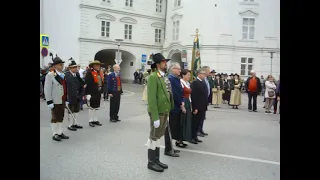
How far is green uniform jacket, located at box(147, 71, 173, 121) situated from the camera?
3746 mm

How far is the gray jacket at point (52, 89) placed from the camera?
505 centimetres

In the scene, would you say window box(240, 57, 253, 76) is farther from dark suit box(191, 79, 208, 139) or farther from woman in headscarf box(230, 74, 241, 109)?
woman in headscarf box(230, 74, 241, 109)

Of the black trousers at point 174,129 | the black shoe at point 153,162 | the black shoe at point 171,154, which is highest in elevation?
the black trousers at point 174,129

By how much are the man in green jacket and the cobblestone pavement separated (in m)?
0.19

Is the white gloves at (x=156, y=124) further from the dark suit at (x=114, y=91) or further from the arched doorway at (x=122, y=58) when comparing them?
the arched doorway at (x=122, y=58)

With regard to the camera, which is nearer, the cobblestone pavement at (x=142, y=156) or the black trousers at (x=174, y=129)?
the cobblestone pavement at (x=142, y=156)

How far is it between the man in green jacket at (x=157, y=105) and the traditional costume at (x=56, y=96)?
7.01ft

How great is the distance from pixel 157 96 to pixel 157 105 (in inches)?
5.0

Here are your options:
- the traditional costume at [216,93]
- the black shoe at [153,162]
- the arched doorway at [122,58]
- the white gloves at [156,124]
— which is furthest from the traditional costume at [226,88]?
the white gloves at [156,124]

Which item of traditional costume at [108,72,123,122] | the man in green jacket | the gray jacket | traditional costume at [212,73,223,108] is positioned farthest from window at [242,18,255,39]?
traditional costume at [212,73,223,108]

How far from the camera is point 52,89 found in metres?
5.16
